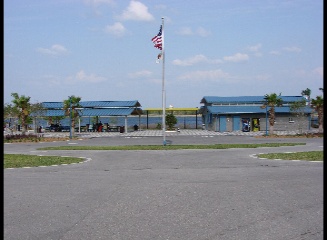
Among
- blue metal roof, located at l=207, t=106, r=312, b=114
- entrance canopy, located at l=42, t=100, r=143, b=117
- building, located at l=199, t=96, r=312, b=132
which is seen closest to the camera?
blue metal roof, located at l=207, t=106, r=312, b=114

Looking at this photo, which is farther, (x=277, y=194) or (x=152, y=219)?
(x=277, y=194)

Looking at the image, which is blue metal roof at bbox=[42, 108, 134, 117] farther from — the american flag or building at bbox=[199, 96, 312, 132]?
the american flag

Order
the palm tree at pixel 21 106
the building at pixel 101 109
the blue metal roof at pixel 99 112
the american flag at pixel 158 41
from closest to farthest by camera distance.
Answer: the american flag at pixel 158 41 → the palm tree at pixel 21 106 → the blue metal roof at pixel 99 112 → the building at pixel 101 109

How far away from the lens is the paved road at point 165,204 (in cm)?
650

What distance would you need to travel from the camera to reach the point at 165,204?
8.69 m

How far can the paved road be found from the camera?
21.3 ft

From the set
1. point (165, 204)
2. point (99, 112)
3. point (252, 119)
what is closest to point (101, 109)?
point (99, 112)

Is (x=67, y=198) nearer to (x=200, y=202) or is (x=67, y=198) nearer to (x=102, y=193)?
(x=102, y=193)

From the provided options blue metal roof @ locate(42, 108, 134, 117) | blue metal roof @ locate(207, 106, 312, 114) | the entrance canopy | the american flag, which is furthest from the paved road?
the entrance canopy

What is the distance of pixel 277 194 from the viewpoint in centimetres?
972

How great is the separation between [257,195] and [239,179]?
2815mm

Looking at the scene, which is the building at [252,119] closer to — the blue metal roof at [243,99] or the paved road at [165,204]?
A: the blue metal roof at [243,99]

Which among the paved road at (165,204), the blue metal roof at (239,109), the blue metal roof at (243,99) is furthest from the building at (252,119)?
the paved road at (165,204)

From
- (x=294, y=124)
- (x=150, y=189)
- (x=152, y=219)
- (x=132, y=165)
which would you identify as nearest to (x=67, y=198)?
(x=150, y=189)
